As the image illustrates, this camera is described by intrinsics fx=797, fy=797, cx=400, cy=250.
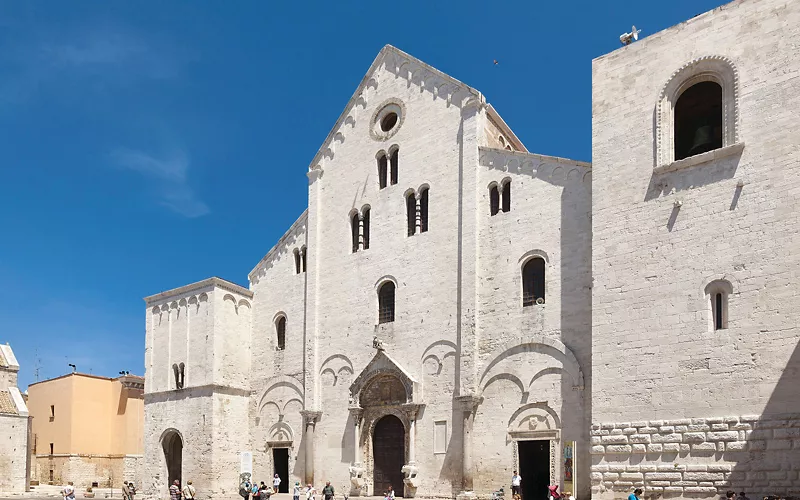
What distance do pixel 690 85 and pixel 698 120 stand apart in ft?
4.24

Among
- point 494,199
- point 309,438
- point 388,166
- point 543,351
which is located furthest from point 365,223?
point 543,351

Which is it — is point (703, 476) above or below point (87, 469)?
above

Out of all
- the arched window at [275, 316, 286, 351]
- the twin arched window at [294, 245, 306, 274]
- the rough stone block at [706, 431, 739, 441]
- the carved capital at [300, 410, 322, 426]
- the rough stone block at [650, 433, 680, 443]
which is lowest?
the carved capital at [300, 410, 322, 426]

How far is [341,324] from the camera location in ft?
88.7

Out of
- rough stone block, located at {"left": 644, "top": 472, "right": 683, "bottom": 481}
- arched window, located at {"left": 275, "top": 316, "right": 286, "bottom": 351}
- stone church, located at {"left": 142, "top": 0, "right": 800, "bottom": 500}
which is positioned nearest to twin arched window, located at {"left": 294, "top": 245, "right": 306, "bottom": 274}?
stone church, located at {"left": 142, "top": 0, "right": 800, "bottom": 500}

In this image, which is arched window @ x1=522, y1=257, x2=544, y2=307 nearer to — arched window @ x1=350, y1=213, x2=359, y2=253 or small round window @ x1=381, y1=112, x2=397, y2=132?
arched window @ x1=350, y1=213, x2=359, y2=253

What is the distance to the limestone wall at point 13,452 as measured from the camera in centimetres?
3259

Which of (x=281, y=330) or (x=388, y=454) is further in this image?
(x=281, y=330)

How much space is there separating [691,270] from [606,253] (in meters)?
2.23

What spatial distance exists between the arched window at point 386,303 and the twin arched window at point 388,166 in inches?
138

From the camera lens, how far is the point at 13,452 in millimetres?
32969

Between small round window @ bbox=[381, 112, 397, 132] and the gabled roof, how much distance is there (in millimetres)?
1585

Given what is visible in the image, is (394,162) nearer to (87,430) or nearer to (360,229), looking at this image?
(360,229)

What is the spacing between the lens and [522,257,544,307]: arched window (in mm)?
22484
